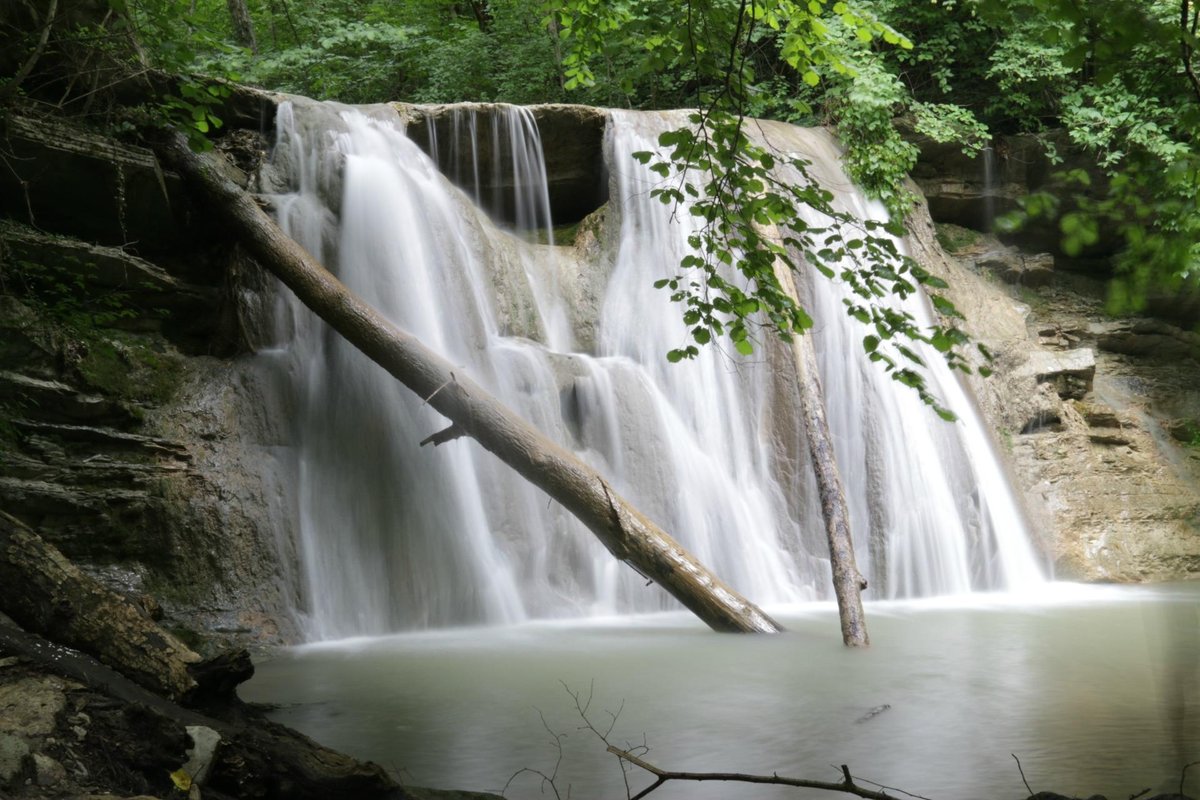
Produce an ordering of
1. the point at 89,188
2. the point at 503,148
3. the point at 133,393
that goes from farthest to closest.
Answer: the point at 503,148
the point at 89,188
the point at 133,393

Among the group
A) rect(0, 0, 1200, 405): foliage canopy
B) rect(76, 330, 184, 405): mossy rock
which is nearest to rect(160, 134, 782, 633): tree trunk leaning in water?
rect(76, 330, 184, 405): mossy rock

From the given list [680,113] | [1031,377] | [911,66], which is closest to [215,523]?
[680,113]

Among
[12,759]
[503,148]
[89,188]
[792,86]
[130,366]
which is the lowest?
[12,759]

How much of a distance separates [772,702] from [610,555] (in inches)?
135

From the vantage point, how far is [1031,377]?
36.6ft

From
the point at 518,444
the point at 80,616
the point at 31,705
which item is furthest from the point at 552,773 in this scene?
the point at 518,444

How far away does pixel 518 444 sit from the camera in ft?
21.4

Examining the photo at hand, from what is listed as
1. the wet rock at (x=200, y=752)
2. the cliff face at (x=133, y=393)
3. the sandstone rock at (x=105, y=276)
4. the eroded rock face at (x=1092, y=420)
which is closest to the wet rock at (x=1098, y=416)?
the eroded rock face at (x=1092, y=420)

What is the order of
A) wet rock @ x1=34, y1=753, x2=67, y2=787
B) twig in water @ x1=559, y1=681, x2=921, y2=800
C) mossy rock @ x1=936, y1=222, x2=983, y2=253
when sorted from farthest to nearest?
mossy rock @ x1=936, y1=222, x2=983, y2=253
wet rock @ x1=34, y1=753, x2=67, y2=787
twig in water @ x1=559, y1=681, x2=921, y2=800

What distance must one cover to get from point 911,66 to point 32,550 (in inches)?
551

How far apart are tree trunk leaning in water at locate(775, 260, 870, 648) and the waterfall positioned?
1.55 meters

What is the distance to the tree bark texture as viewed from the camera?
295cm

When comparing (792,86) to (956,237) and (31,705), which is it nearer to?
(956,237)

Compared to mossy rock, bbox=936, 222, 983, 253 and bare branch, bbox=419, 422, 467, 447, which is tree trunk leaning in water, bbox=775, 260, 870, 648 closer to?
bare branch, bbox=419, 422, 467, 447
